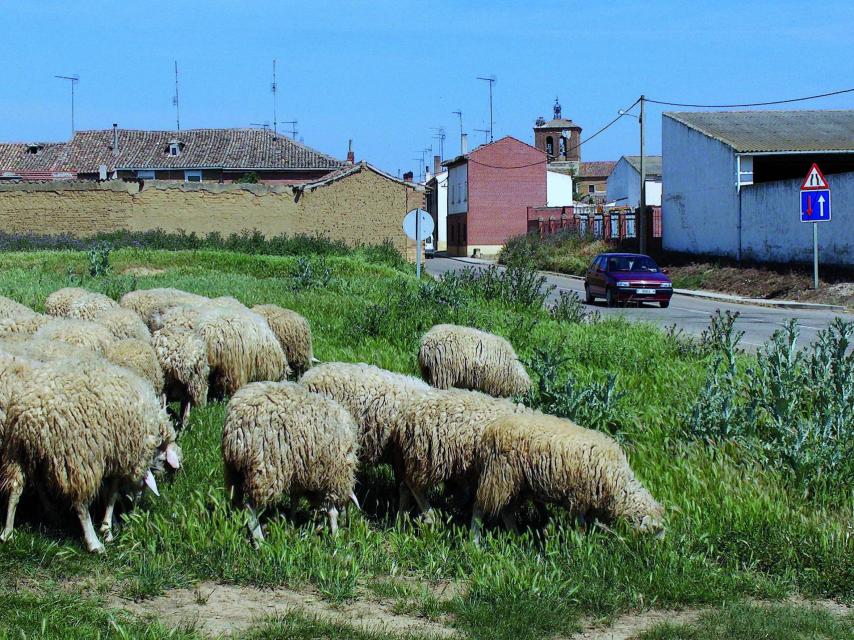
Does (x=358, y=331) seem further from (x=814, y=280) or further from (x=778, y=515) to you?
(x=814, y=280)

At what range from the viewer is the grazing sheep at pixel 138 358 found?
9086 mm

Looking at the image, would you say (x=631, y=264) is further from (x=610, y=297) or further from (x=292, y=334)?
(x=292, y=334)

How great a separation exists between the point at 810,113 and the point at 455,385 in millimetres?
37191

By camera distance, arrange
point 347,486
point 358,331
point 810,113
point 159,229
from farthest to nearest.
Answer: point 810,113 → point 159,229 → point 358,331 → point 347,486

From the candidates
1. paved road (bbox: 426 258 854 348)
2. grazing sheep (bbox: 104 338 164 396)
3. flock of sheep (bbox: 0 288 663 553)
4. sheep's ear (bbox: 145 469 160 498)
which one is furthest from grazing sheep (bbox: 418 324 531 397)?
paved road (bbox: 426 258 854 348)

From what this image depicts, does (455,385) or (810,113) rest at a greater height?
(810,113)

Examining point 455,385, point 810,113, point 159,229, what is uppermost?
point 810,113

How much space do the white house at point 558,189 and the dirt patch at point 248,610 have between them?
6964cm

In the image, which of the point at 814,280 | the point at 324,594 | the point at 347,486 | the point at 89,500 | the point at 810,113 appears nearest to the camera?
the point at 324,594

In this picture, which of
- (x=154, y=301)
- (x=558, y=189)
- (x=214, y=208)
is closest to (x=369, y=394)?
(x=154, y=301)

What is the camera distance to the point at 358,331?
14.7m

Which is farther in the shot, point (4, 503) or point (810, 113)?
point (810, 113)

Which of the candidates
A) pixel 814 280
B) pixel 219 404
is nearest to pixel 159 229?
pixel 814 280

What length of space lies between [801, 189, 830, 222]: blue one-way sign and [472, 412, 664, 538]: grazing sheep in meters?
21.6
